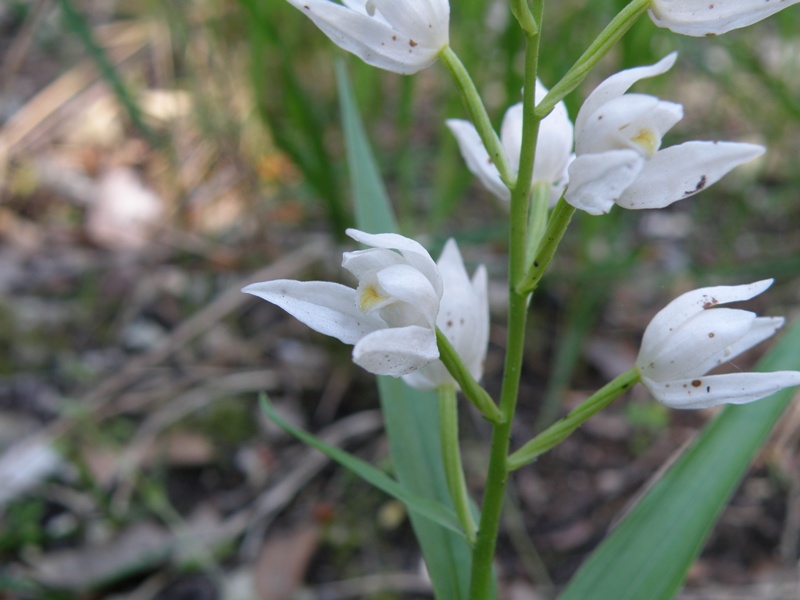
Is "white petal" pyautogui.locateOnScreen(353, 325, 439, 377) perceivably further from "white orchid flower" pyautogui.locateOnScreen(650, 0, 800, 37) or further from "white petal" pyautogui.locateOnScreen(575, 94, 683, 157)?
"white orchid flower" pyautogui.locateOnScreen(650, 0, 800, 37)

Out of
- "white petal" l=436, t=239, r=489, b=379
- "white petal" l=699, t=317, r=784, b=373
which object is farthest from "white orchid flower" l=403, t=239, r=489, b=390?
"white petal" l=699, t=317, r=784, b=373

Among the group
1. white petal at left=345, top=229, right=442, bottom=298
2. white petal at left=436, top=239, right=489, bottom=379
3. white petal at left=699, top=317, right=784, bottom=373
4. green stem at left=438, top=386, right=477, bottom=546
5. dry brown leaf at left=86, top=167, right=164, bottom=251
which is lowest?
green stem at left=438, top=386, right=477, bottom=546

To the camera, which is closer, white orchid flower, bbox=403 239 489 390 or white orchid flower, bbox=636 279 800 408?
white orchid flower, bbox=636 279 800 408

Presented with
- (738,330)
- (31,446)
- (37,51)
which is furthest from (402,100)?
(37,51)

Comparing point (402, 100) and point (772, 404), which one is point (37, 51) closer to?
point (402, 100)

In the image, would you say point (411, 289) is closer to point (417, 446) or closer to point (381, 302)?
point (381, 302)

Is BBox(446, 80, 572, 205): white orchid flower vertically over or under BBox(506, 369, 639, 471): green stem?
over
